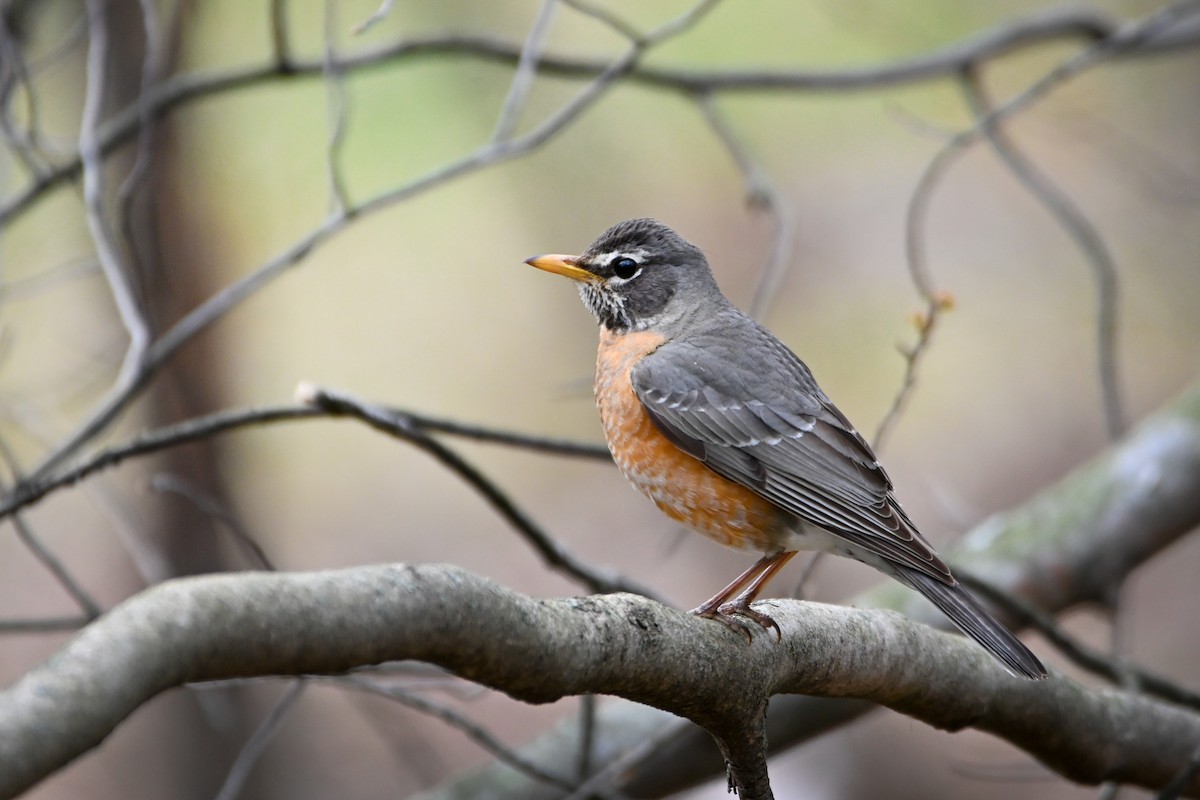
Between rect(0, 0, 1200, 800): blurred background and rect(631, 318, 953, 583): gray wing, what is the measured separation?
11.3ft

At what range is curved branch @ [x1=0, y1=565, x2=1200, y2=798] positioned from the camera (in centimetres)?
166

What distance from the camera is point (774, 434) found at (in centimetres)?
395

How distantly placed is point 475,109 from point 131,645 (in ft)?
26.3

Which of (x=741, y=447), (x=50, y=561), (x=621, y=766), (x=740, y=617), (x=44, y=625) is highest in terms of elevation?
(x=741, y=447)

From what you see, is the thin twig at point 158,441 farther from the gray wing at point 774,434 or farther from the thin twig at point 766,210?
the thin twig at point 766,210

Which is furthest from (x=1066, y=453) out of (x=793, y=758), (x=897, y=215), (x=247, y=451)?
(x=247, y=451)

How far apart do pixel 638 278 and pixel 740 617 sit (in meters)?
1.85

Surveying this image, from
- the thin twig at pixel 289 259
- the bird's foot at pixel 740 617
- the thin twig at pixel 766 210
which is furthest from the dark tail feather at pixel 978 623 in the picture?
the thin twig at pixel 289 259

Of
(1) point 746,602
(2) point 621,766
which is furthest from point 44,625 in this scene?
(1) point 746,602

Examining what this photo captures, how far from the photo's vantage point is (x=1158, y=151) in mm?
10344

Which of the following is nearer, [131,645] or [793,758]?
[131,645]

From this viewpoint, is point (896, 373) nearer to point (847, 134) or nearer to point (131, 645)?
point (847, 134)

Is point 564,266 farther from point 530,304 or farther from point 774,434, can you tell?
point 530,304

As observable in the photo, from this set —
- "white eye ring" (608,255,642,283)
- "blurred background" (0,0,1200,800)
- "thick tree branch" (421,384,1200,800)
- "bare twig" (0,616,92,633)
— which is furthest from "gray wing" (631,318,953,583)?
"blurred background" (0,0,1200,800)
